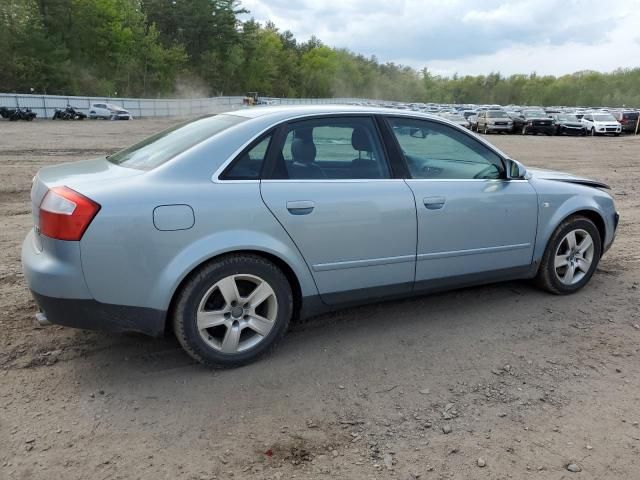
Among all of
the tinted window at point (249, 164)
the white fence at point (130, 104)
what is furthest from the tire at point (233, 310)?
the white fence at point (130, 104)

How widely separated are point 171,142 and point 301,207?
1.04 metres

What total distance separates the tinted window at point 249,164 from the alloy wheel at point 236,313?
0.61 m

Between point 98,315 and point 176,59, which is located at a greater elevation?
point 176,59

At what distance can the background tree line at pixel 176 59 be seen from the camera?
186 ft

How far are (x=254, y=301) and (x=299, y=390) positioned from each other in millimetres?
608

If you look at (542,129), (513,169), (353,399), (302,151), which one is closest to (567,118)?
(542,129)

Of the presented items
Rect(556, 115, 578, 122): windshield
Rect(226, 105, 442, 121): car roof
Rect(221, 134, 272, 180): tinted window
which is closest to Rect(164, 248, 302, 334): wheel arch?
Rect(221, 134, 272, 180): tinted window

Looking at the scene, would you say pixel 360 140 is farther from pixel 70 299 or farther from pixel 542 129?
pixel 542 129

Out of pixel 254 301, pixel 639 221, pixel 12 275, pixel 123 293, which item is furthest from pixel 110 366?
pixel 639 221

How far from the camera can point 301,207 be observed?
3.32m

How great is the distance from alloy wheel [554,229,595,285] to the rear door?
1.62 meters

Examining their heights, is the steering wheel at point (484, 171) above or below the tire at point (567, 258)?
above

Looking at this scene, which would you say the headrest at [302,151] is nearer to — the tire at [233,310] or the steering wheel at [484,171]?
the tire at [233,310]

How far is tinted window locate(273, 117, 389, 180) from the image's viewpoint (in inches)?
136
